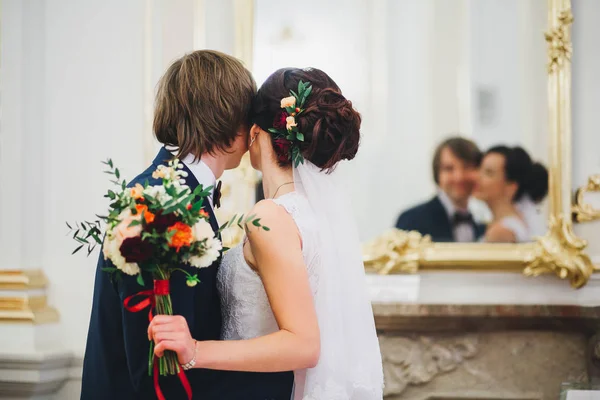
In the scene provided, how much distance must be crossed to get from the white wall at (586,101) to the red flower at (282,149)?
5.74 feet

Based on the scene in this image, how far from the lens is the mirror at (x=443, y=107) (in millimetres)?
3398

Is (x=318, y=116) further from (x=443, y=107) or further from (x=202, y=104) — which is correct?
(x=443, y=107)

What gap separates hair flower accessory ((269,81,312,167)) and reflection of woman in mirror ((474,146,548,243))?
1.48m

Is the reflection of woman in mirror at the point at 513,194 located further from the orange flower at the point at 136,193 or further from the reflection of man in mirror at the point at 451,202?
the orange flower at the point at 136,193

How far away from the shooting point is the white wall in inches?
133

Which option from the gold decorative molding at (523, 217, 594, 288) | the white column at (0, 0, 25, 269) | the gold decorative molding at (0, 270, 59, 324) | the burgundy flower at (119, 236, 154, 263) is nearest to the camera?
the burgundy flower at (119, 236, 154, 263)

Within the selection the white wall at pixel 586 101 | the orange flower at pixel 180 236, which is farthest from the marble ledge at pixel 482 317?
the orange flower at pixel 180 236

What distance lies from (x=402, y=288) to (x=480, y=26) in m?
1.26

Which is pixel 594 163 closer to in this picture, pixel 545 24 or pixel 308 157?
pixel 545 24

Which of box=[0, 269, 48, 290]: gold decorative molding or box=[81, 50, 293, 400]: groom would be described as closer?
box=[81, 50, 293, 400]: groom

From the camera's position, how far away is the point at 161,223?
69.6 inches

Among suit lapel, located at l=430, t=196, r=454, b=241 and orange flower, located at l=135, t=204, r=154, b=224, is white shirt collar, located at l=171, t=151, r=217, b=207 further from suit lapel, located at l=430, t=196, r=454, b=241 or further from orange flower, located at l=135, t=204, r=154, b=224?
suit lapel, located at l=430, t=196, r=454, b=241

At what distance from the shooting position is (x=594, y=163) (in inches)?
133

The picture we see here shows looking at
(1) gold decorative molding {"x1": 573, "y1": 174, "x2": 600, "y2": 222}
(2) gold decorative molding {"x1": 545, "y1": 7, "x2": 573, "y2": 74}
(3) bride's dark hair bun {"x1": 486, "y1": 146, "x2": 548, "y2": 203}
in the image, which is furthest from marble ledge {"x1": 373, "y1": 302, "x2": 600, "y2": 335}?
(2) gold decorative molding {"x1": 545, "y1": 7, "x2": 573, "y2": 74}
